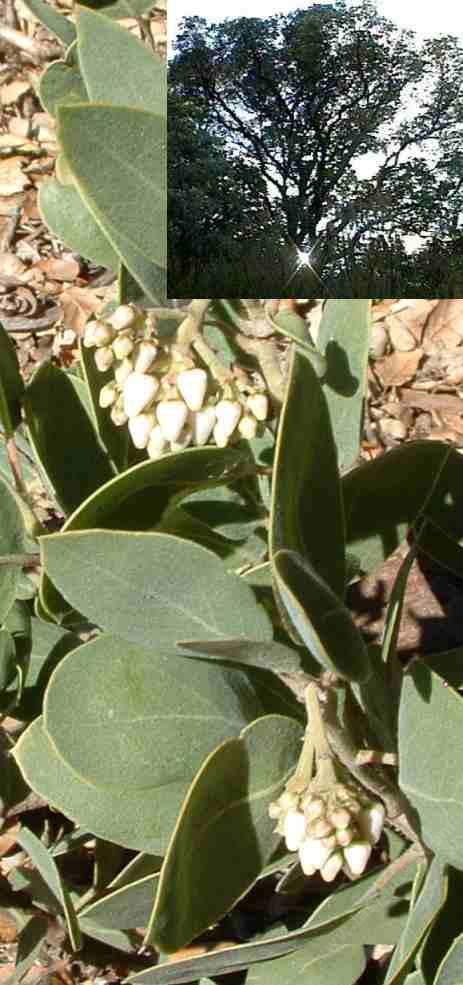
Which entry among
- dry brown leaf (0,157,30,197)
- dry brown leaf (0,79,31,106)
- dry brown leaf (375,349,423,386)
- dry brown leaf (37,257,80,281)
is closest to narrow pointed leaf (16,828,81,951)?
dry brown leaf (375,349,423,386)

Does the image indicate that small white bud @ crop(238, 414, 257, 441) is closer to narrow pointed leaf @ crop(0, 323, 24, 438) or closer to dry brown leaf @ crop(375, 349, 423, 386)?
narrow pointed leaf @ crop(0, 323, 24, 438)

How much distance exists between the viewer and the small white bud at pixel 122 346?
0.97 m

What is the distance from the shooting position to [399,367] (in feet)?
7.37

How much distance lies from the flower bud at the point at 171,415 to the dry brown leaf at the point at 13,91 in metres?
1.87

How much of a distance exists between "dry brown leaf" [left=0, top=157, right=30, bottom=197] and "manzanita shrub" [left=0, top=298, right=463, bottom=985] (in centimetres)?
134

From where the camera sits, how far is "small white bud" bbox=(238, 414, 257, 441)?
39.0 inches

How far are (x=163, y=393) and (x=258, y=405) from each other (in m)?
0.08

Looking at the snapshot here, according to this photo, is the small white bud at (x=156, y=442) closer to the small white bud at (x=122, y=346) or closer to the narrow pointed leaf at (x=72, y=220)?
the small white bud at (x=122, y=346)

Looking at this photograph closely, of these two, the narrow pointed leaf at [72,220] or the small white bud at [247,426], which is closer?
the small white bud at [247,426]

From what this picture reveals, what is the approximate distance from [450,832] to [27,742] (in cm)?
39

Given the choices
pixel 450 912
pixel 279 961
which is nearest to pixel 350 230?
pixel 450 912

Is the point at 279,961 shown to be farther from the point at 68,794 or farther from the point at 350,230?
the point at 350,230

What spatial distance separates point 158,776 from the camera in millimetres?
1100

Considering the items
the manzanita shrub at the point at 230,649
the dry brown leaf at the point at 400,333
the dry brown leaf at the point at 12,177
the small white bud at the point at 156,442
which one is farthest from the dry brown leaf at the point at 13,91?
the small white bud at the point at 156,442
